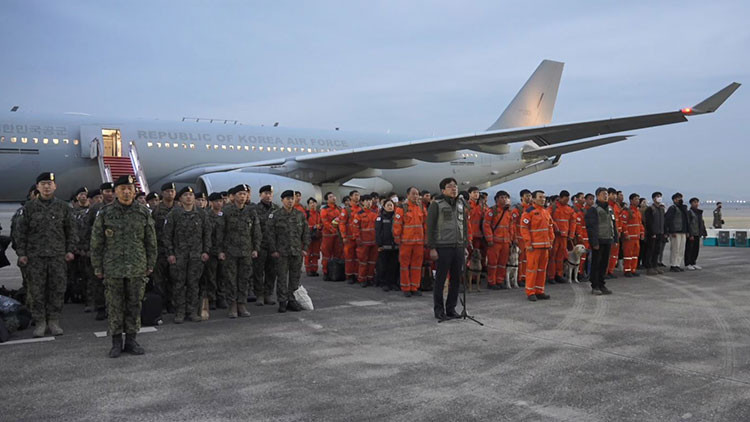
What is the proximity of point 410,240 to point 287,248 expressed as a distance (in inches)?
82.6

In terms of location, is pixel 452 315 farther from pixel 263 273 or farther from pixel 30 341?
pixel 30 341

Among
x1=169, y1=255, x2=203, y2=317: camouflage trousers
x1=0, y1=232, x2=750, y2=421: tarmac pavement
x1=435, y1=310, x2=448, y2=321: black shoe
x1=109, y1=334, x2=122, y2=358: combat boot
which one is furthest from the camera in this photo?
x1=169, y1=255, x2=203, y2=317: camouflage trousers

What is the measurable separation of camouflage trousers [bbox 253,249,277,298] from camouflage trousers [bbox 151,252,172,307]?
1.20m

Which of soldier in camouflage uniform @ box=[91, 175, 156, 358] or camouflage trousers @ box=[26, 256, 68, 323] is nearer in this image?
soldier in camouflage uniform @ box=[91, 175, 156, 358]

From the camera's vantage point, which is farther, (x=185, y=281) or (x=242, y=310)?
(x=242, y=310)

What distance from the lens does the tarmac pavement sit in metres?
3.78

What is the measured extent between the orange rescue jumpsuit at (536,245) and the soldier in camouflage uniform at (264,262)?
3.79 m

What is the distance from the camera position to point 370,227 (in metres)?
10.2

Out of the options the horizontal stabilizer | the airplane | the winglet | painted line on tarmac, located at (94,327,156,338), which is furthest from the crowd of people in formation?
the horizontal stabilizer

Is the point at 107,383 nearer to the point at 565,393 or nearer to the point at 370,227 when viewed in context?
the point at 565,393

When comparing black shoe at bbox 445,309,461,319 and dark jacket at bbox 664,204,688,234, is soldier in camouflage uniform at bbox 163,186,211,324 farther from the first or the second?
dark jacket at bbox 664,204,688,234

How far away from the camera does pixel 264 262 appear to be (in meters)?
8.12

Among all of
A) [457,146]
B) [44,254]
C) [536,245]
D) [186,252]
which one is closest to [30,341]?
[44,254]

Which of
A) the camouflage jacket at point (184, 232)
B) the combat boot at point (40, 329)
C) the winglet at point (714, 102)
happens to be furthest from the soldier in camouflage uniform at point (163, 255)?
the winglet at point (714, 102)
